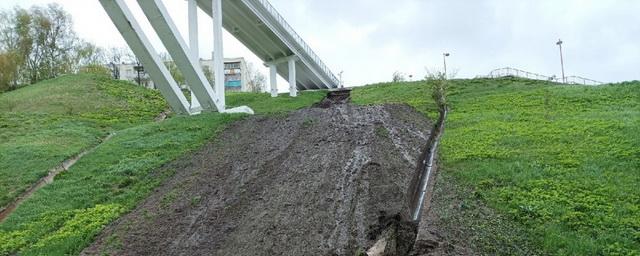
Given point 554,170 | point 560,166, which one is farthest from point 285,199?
point 560,166

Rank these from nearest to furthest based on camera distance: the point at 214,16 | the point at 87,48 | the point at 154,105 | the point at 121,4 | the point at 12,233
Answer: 1. the point at 12,233
2. the point at 121,4
3. the point at 214,16
4. the point at 154,105
5. the point at 87,48

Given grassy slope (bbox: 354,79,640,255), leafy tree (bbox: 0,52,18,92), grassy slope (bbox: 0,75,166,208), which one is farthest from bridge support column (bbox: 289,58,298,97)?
leafy tree (bbox: 0,52,18,92)

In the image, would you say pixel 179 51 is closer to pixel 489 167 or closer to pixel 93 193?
pixel 93 193

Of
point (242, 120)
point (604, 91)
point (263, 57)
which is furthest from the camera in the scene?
point (263, 57)

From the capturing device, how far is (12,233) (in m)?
9.66

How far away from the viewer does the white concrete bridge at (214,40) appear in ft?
56.9

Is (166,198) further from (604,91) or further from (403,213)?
(604,91)

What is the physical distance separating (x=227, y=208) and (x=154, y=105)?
70.3 ft

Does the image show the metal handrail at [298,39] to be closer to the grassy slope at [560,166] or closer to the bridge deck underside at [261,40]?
the bridge deck underside at [261,40]

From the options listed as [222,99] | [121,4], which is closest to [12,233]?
[121,4]

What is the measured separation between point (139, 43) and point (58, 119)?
750 cm

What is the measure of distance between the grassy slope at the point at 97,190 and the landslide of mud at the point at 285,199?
19.2 inches

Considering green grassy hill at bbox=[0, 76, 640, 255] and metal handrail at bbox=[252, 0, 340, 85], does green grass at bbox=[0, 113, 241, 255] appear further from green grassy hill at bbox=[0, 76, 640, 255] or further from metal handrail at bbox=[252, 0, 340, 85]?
metal handrail at bbox=[252, 0, 340, 85]

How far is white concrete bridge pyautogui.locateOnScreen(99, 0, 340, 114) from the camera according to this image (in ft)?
56.9
